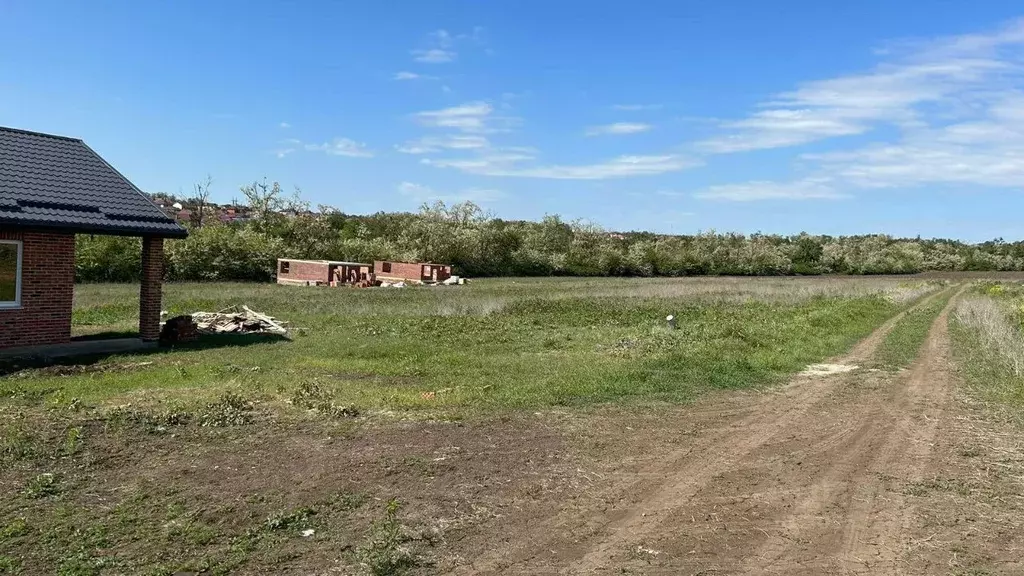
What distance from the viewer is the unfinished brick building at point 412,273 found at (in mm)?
43844

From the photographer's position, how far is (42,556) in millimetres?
5207

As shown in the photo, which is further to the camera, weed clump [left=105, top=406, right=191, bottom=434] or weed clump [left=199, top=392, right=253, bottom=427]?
weed clump [left=199, top=392, right=253, bottom=427]

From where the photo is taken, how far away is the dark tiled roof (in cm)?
1427

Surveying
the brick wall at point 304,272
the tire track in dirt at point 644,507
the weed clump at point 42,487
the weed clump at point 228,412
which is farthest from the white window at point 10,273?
the brick wall at point 304,272

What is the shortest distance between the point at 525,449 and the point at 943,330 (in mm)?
19313

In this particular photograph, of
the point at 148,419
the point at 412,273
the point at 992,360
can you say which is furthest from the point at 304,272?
the point at 992,360

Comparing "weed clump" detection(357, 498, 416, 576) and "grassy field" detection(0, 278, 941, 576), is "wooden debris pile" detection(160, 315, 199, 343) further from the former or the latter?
"weed clump" detection(357, 498, 416, 576)

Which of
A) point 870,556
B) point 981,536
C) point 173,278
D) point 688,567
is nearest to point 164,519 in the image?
point 688,567

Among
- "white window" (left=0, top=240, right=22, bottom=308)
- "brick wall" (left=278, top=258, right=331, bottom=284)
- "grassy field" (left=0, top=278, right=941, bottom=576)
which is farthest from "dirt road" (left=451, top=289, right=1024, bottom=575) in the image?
"brick wall" (left=278, top=258, right=331, bottom=284)

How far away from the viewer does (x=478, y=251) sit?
195 feet

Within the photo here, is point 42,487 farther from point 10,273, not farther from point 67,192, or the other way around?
point 67,192

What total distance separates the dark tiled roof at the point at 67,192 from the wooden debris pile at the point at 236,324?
2.97 metres

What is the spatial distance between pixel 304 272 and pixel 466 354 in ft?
89.9

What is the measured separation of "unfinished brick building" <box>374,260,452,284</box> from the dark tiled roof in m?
26.5
